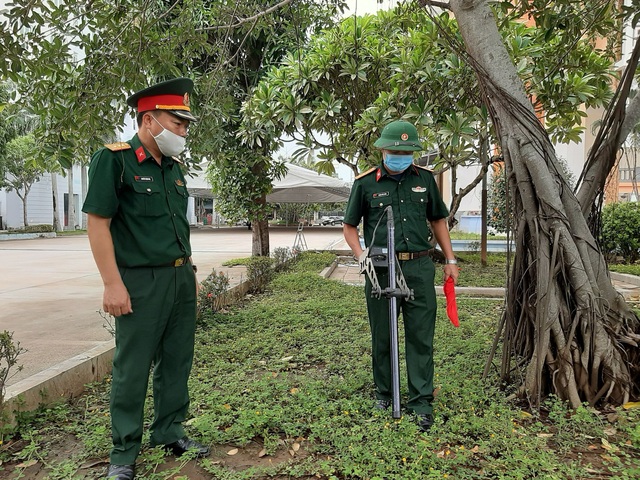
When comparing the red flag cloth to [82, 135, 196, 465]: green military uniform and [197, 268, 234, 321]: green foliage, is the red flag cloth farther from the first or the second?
[197, 268, 234, 321]: green foliage

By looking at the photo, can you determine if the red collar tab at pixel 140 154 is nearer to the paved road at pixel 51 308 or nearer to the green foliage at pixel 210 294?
the paved road at pixel 51 308

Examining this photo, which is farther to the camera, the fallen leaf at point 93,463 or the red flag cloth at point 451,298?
the red flag cloth at point 451,298

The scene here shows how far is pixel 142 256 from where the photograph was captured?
8.07 ft

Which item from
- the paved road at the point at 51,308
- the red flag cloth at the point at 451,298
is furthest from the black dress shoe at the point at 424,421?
the paved road at the point at 51,308

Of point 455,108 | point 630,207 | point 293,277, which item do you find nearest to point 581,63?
point 455,108

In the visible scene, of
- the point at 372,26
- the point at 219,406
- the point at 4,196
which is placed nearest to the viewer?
the point at 219,406

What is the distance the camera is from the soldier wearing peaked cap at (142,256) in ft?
7.70

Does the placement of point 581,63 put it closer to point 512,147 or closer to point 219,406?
point 512,147

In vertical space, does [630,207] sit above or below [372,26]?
below

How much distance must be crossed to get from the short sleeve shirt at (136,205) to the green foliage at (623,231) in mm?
10228

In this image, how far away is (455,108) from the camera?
26.0 ft

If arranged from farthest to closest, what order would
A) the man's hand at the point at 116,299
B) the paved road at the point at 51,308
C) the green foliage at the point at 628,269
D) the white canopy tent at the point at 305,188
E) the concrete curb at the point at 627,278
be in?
the white canopy tent at the point at 305,188, the green foliage at the point at 628,269, the concrete curb at the point at 627,278, the paved road at the point at 51,308, the man's hand at the point at 116,299

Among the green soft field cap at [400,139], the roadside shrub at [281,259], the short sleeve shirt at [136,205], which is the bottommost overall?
the roadside shrub at [281,259]

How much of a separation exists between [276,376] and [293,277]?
4.81 metres
